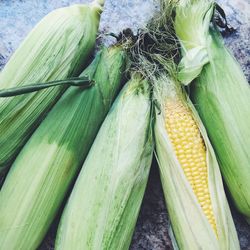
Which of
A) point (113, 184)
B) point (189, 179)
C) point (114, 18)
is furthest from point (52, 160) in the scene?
point (114, 18)

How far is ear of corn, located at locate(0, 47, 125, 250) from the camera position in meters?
1.26

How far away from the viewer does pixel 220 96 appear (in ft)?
4.42

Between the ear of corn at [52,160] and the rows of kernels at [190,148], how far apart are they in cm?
19

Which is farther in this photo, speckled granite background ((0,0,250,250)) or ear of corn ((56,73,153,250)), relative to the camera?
speckled granite background ((0,0,250,250))

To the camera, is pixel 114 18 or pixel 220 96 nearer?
pixel 220 96

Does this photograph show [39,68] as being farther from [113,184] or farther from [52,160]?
[113,184]

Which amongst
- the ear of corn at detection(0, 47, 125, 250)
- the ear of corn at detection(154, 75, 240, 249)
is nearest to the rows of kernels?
the ear of corn at detection(154, 75, 240, 249)

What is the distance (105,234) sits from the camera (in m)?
1.24

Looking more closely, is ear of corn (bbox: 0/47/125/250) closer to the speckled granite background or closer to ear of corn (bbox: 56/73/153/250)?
ear of corn (bbox: 56/73/153/250)

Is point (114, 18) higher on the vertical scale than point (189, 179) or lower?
higher

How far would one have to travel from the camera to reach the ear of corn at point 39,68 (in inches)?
52.5

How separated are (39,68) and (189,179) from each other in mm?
488

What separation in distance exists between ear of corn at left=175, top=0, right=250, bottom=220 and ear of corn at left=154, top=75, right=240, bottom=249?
0.15 ft

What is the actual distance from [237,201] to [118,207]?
0.33 metres
